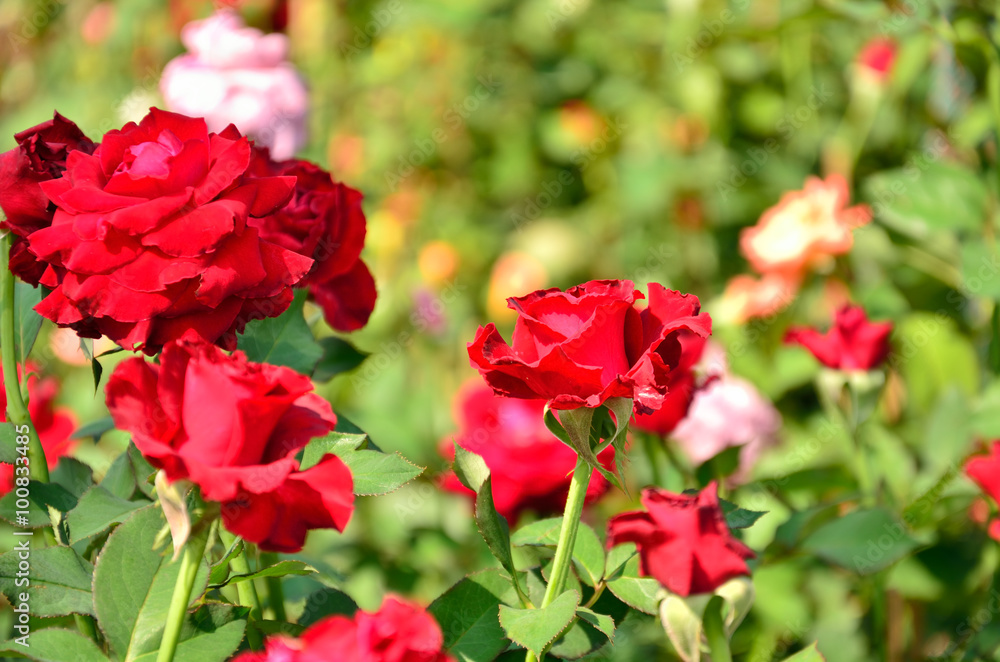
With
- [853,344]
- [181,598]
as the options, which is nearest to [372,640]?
[181,598]

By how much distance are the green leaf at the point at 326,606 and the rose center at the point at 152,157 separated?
23 cm

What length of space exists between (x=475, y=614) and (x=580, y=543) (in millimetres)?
68

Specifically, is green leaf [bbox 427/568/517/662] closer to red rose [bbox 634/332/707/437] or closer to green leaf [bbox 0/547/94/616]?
green leaf [bbox 0/547/94/616]

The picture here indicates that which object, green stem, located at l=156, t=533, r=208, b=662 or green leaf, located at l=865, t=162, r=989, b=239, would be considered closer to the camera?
green stem, located at l=156, t=533, r=208, b=662

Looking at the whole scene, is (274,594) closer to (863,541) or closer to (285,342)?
(285,342)

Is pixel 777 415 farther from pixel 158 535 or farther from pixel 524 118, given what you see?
pixel 524 118

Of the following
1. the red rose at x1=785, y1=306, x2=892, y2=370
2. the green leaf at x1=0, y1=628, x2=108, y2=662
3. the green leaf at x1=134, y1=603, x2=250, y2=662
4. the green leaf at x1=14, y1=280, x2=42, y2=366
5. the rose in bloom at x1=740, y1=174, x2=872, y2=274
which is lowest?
the rose in bloom at x1=740, y1=174, x2=872, y2=274

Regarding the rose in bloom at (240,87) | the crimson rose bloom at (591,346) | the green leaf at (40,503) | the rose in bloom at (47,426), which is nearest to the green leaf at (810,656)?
the crimson rose bloom at (591,346)

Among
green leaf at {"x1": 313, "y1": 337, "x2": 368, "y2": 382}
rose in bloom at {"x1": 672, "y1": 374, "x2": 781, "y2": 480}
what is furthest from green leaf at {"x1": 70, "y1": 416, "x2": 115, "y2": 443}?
rose in bloom at {"x1": 672, "y1": 374, "x2": 781, "y2": 480}

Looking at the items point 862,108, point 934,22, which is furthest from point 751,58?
point 934,22

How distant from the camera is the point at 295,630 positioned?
0.44 meters

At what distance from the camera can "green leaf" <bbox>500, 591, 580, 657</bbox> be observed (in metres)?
0.37

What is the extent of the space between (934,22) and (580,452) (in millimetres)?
625

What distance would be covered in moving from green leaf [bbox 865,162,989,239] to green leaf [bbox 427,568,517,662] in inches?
23.3
